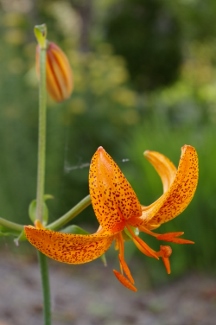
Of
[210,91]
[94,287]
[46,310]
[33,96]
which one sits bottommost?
[210,91]

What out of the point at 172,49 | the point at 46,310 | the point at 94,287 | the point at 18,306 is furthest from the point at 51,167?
the point at 172,49

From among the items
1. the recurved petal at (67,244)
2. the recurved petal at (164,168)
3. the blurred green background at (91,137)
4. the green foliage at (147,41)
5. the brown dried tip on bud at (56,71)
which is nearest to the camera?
the recurved petal at (67,244)

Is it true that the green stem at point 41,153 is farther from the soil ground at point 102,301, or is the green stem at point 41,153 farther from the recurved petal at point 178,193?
the soil ground at point 102,301

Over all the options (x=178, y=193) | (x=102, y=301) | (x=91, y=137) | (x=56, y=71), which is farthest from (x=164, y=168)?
(x=91, y=137)

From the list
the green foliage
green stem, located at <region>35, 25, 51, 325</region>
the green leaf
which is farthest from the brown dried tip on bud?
the green foliage

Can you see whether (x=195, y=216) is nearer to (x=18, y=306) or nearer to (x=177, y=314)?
(x=177, y=314)

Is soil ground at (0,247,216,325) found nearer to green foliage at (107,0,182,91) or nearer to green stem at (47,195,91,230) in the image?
green stem at (47,195,91,230)

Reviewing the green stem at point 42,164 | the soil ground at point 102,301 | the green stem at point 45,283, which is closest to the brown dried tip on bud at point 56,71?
the green stem at point 42,164
